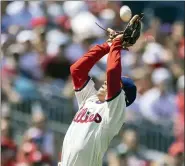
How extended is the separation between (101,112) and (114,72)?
17.4 inches

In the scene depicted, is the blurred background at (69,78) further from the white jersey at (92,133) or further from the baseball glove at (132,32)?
the baseball glove at (132,32)

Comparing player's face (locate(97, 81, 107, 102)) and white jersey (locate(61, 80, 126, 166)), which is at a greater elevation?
player's face (locate(97, 81, 107, 102))

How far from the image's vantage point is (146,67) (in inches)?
466

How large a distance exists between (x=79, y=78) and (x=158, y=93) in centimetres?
405

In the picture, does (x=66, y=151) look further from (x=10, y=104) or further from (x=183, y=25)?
(x=183, y=25)

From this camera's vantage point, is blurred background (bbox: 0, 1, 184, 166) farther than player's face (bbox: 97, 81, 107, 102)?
Yes

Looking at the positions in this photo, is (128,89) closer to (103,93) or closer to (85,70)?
(103,93)

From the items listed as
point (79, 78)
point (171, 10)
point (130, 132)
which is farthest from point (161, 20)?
point (79, 78)

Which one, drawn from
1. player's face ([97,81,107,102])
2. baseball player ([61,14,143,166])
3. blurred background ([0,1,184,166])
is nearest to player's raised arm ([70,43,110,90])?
baseball player ([61,14,143,166])

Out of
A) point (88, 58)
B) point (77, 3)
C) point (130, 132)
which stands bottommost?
point (130, 132)

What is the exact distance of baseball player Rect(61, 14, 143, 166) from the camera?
6730 mm

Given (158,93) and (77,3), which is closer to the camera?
(158,93)

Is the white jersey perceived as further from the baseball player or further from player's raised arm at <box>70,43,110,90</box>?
player's raised arm at <box>70,43,110,90</box>

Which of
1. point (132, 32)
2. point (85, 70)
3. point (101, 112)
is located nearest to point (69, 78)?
point (85, 70)
